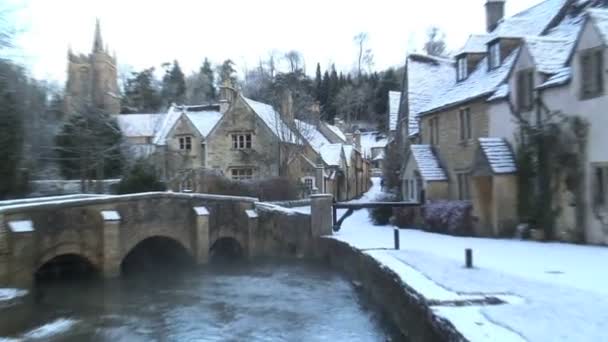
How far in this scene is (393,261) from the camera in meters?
13.5

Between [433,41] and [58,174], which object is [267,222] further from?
[433,41]

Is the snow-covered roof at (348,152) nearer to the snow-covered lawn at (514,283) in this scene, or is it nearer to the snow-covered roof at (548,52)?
the snow-covered roof at (548,52)

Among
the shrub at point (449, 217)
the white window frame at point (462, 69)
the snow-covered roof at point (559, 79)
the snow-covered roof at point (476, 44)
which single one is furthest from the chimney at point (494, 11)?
the snow-covered roof at point (559, 79)

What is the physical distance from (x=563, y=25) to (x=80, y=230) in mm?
19837

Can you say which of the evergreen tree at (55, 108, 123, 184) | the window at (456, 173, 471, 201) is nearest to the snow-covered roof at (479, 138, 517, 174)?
the window at (456, 173, 471, 201)

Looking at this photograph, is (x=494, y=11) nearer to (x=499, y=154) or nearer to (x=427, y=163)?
(x=427, y=163)

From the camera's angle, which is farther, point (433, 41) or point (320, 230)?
point (433, 41)

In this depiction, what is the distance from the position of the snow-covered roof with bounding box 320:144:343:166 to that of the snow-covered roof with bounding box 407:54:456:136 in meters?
13.5

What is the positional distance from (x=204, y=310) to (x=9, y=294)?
628cm

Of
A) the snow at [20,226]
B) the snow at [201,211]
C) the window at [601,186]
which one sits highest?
the window at [601,186]

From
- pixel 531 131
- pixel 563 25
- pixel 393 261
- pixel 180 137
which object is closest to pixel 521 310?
pixel 393 261

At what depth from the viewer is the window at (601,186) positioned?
1479cm

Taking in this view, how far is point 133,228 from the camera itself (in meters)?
21.9

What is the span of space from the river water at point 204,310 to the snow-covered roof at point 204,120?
2360cm
